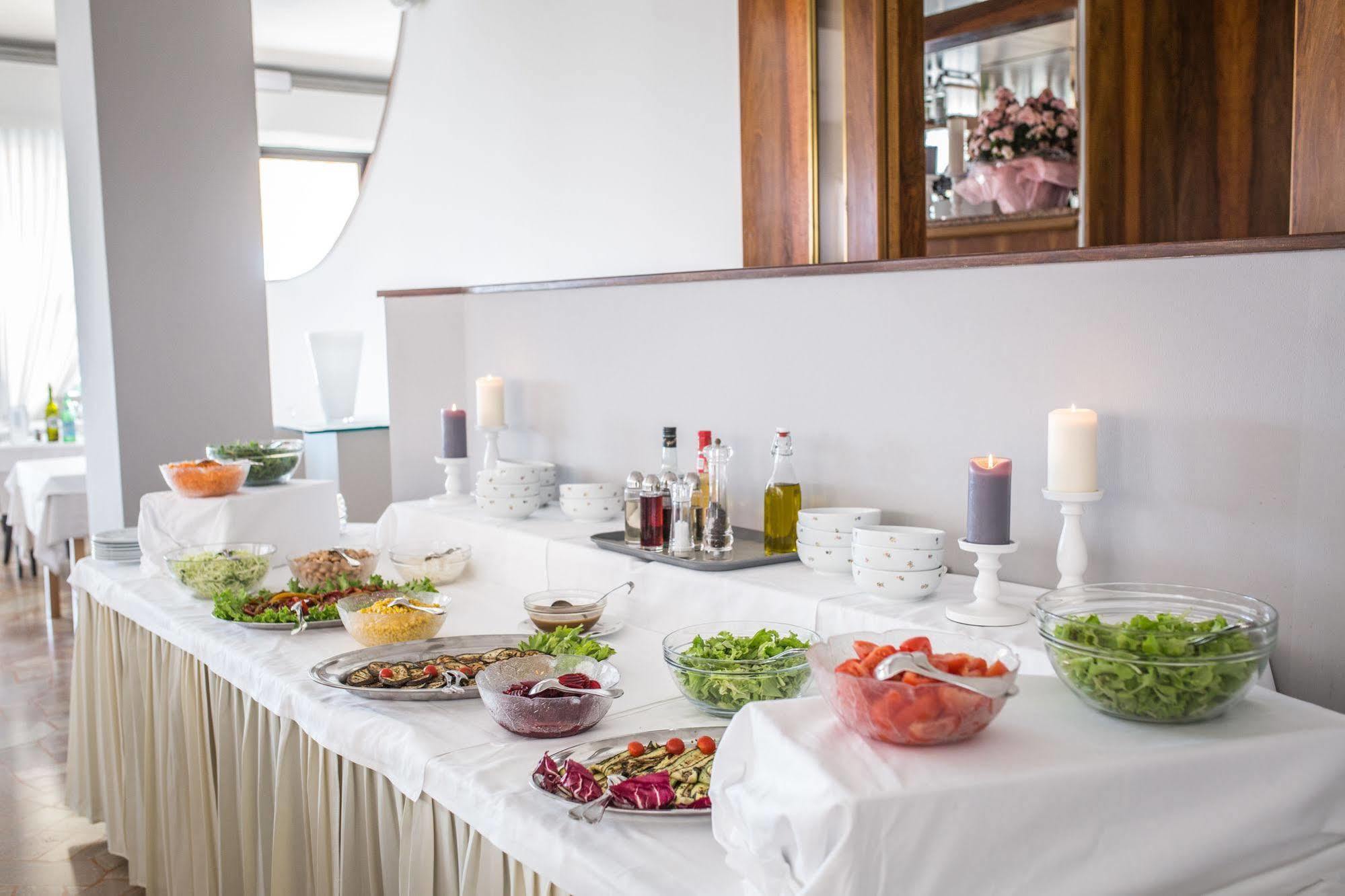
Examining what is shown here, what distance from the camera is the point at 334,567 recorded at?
2.22 m

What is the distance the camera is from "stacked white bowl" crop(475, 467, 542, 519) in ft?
8.10

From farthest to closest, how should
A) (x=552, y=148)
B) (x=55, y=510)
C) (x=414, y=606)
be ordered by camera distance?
(x=55, y=510) → (x=552, y=148) → (x=414, y=606)

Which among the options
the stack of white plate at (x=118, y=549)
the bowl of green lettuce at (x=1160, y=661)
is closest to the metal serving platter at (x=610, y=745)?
the bowl of green lettuce at (x=1160, y=661)

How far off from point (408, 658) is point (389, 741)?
32cm

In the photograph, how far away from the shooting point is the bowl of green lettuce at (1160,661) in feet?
3.42

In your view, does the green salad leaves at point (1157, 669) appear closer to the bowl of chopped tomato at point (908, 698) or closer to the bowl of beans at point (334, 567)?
the bowl of chopped tomato at point (908, 698)

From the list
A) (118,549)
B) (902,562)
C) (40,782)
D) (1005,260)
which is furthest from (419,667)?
(40,782)

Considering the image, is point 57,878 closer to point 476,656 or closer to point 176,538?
point 176,538

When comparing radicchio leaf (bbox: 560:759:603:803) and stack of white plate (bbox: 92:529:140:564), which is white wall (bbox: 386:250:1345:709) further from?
stack of white plate (bbox: 92:529:140:564)

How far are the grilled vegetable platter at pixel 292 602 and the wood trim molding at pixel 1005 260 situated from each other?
0.75 m

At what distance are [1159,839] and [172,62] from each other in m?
A: 3.18

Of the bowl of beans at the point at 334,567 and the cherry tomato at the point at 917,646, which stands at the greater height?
the cherry tomato at the point at 917,646

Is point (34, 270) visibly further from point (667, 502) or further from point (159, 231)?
point (667, 502)

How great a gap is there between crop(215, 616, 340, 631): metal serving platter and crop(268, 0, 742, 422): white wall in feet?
3.30
